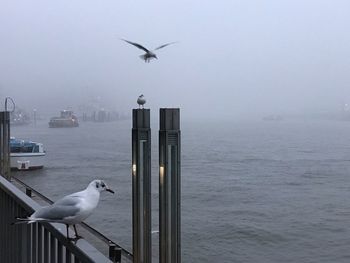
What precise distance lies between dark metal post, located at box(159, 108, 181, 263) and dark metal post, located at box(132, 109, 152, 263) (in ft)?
2.64

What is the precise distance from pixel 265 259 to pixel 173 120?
1202 cm

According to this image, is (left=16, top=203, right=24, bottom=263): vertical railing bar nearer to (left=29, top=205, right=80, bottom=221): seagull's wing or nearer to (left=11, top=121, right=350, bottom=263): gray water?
(left=29, top=205, right=80, bottom=221): seagull's wing

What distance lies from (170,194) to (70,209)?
522cm

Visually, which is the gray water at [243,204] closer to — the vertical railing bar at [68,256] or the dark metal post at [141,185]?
the dark metal post at [141,185]

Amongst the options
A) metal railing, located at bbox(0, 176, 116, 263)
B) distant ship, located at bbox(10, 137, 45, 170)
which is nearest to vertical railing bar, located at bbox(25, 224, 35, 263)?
metal railing, located at bbox(0, 176, 116, 263)

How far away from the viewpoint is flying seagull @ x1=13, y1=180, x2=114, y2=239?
7.13ft

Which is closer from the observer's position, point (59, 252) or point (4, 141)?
point (59, 252)

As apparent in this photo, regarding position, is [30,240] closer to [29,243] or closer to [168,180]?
[29,243]

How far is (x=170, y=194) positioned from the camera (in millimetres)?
7566

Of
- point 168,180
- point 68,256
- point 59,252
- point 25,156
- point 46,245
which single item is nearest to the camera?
point 68,256

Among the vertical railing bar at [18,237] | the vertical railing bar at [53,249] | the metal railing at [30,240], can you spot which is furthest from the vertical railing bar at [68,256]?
the vertical railing bar at [18,237]

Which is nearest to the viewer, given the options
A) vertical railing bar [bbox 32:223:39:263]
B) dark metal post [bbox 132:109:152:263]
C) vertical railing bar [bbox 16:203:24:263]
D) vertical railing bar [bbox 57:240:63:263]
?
vertical railing bar [bbox 57:240:63:263]

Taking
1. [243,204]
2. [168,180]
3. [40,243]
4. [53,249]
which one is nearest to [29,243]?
[40,243]

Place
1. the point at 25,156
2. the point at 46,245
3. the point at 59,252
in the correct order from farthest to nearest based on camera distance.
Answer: the point at 25,156 < the point at 46,245 < the point at 59,252
